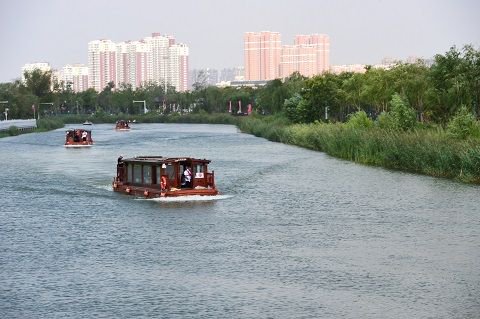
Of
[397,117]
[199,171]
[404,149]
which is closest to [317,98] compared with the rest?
[397,117]

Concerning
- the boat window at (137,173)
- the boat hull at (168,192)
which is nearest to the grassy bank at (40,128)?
the boat window at (137,173)

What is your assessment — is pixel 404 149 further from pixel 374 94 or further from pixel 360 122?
pixel 374 94

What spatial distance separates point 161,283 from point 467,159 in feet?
80.8

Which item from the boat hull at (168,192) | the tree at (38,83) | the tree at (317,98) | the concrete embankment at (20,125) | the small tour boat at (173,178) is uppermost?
the tree at (38,83)

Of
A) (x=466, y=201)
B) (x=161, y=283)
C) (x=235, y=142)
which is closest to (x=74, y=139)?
(x=235, y=142)

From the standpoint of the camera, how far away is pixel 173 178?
40094 millimetres

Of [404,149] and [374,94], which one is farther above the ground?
[374,94]

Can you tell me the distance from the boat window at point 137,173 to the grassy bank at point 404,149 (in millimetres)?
14381

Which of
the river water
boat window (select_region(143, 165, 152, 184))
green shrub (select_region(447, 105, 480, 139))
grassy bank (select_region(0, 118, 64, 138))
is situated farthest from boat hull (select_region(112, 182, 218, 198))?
grassy bank (select_region(0, 118, 64, 138))

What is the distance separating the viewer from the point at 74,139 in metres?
85.1

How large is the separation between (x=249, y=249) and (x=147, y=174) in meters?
14.5

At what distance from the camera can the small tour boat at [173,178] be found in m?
39.4

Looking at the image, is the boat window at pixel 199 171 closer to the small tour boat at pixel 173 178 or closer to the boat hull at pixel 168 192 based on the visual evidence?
the small tour boat at pixel 173 178

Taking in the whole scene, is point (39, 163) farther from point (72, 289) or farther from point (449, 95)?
point (72, 289)
